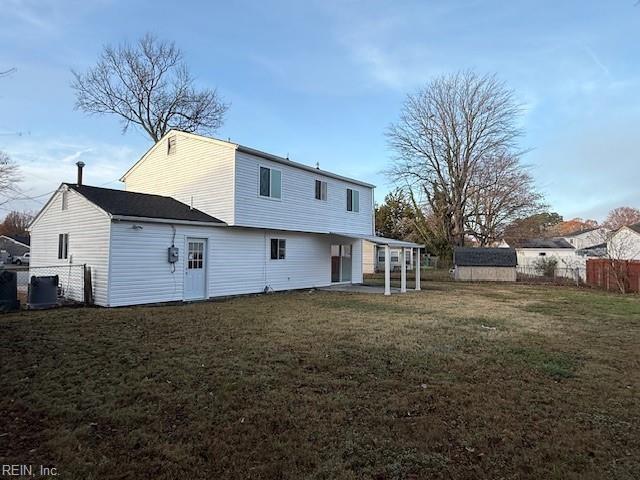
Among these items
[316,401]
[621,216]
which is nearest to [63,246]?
[316,401]

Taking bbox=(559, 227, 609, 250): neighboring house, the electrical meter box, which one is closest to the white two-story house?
the electrical meter box

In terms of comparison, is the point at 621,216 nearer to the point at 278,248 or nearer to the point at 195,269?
the point at 278,248

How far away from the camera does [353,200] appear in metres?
20.0

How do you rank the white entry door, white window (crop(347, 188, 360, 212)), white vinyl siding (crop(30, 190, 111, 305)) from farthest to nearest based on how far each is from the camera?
white window (crop(347, 188, 360, 212)) → the white entry door → white vinyl siding (crop(30, 190, 111, 305))

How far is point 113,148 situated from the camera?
22984mm

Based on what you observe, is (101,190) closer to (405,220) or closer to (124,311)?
(124,311)

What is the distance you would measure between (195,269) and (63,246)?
4379 mm

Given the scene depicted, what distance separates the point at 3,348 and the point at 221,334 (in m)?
3.43

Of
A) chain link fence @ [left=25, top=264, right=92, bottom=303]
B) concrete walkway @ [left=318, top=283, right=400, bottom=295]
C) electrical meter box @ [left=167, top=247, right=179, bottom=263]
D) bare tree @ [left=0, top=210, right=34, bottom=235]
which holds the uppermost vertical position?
bare tree @ [left=0, top=210, right=34, bottom=235]

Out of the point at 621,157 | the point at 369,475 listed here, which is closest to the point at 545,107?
the point at 621,157

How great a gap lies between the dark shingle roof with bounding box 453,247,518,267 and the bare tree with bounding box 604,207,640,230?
1687 inches

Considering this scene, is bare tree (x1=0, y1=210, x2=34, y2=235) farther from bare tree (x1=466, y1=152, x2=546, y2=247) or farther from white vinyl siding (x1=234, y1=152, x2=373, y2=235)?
bare tree (x1=466, y1=152, x2=546, y2=247)

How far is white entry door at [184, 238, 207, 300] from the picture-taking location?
43.3 ft

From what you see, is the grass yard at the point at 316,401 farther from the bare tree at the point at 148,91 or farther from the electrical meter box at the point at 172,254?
the bare tree at the point at 148,91
